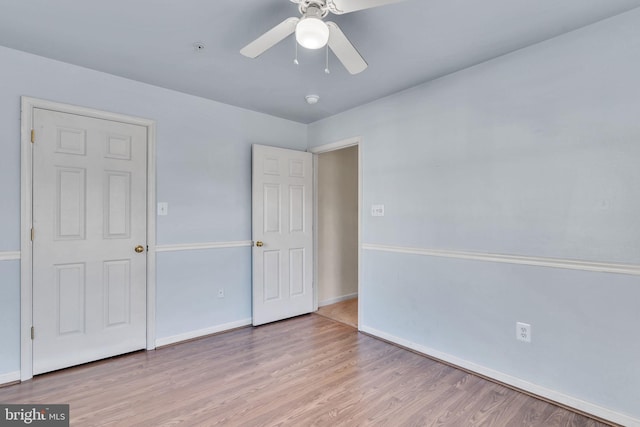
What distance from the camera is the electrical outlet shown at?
2168mm

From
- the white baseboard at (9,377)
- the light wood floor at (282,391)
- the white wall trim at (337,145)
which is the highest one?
the white wall trim at (337,145)

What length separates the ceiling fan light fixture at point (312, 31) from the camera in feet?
4.70

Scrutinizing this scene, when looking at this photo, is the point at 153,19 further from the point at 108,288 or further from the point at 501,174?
the point at 501,174

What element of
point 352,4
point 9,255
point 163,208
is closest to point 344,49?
point 352,4

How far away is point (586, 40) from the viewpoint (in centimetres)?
195

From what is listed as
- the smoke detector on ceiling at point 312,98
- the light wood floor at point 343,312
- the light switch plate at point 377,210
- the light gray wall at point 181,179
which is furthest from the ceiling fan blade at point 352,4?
the light wood floor at point 343,312

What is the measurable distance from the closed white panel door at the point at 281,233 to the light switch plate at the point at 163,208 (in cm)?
86

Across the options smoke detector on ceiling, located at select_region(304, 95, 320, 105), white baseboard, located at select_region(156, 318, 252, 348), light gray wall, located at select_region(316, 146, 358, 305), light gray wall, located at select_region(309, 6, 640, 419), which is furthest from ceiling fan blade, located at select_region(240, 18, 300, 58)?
white baseboard, located at select_region(156, 318, 252, 348)

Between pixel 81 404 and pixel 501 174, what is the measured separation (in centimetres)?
317

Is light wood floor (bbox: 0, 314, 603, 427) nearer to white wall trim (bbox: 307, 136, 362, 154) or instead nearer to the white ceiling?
white wall trim (bbox: 307, 136, 362, 154)

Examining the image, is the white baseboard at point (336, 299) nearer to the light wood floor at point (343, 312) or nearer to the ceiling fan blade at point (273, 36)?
the light wood floor at point (343, 312)

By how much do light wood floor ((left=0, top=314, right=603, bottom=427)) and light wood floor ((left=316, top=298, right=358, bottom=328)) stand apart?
0.72m

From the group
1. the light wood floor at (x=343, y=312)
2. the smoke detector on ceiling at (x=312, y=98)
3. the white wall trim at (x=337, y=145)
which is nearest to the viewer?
the smoke detector on ceiling at (x=312, y=98)

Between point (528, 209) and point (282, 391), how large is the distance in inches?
81.4
